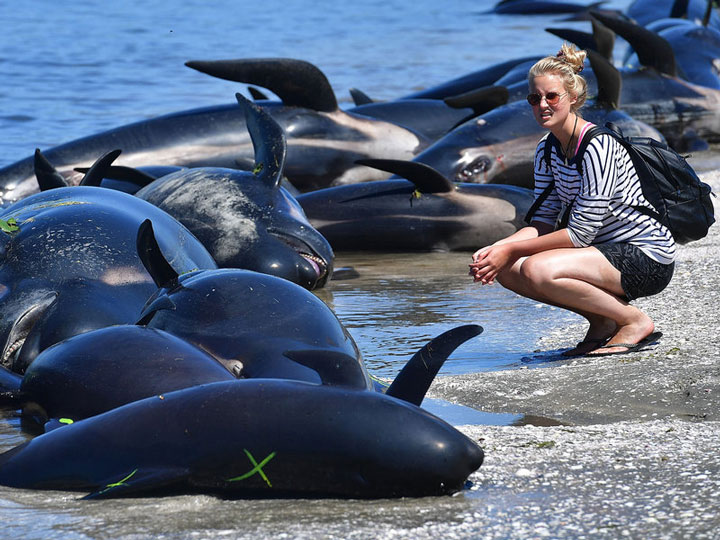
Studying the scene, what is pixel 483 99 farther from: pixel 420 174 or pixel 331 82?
pixel 331 82

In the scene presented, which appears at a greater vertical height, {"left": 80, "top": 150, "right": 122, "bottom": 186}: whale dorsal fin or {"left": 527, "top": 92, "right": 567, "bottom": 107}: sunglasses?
{"left": 527, "top": 92, "right": 567, "bottom": 107}: sunglasses

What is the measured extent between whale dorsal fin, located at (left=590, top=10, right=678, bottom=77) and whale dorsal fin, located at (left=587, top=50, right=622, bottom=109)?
1.59m

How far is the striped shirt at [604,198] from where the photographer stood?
532cm

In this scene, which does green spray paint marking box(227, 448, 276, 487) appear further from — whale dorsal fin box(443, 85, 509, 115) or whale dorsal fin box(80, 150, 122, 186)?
whale dorsal fin box(443, 85, 509, 115)

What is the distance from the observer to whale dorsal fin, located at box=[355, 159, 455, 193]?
29.0ft

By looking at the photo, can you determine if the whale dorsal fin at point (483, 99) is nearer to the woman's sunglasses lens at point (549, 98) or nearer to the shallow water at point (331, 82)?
the shallow water at point (331, 82)

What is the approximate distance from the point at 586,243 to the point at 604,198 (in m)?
0.25

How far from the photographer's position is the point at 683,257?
24.7 ft

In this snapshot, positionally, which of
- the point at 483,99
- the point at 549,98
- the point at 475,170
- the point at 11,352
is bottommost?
the point at 475,170

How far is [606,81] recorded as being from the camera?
10844 millimetres

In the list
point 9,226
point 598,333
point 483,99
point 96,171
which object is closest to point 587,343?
point 598,333

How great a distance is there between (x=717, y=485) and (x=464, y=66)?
60.8 feet

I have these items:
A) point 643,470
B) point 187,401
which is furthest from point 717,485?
point 187,401

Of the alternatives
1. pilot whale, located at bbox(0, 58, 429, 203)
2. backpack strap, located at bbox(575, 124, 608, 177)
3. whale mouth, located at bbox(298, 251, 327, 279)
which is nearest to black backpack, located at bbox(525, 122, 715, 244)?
backpack strap, located at bbox(575, 124, 608, 177)
